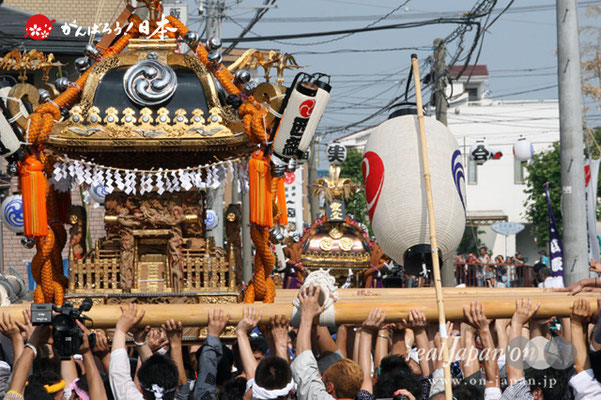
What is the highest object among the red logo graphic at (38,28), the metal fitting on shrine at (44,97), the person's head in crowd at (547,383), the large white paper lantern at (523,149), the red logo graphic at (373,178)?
the red logo graphic at (38,28)

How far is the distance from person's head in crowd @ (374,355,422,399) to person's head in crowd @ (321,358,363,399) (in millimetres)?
355

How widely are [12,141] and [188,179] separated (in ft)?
4.63

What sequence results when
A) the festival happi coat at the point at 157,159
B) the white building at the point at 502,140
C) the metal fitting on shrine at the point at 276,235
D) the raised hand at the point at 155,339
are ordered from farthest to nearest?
the white building at the point at 502,140
the metal fitting on shrine at the point at 276,235
the festival happi coat at the point at 157,159
the raised hand at the point at 155,339

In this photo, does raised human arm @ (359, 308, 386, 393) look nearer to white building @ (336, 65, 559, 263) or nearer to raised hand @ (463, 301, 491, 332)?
raised hand @ (463, 301, 491, 332)

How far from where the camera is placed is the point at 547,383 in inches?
195

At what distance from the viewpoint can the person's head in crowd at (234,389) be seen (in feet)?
17.5

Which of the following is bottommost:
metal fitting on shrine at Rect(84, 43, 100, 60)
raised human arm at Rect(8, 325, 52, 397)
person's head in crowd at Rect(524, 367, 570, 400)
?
person's head in crowd at Rect(524, 367, 570, 400)

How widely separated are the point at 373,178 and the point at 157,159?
2.45 meters

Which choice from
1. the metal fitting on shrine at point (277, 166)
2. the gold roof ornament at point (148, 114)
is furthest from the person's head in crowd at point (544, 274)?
the gold roof ornament at point (148, 114)

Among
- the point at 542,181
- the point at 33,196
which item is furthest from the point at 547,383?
the point at 542,181

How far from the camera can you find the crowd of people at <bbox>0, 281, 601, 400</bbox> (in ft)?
16.1

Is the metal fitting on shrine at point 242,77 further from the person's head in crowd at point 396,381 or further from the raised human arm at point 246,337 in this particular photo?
the person's head in crowd at point 396,381

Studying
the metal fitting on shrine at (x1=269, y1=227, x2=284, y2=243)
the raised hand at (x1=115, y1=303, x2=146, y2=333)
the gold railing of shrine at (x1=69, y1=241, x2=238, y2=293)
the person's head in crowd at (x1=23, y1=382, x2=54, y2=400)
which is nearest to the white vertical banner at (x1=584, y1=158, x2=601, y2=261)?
the metal fitting on shrine at (x1=269, y1=227, x2=284, y2=243)

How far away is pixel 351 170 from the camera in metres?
53.4
